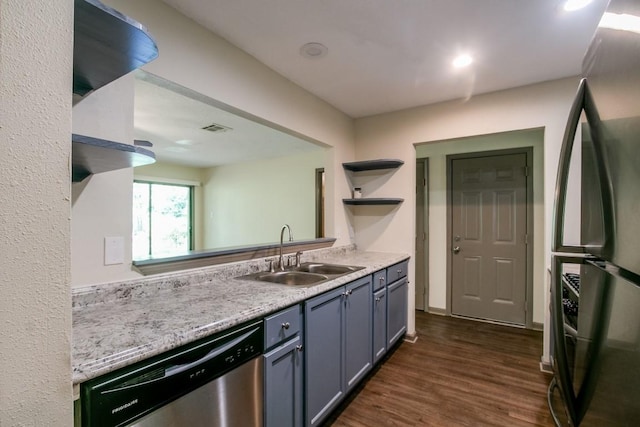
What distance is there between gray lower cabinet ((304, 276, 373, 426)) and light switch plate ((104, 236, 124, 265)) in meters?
0.95

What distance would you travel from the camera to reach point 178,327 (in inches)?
42.7

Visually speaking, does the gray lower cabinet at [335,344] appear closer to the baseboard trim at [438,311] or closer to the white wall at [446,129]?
the white wall at [446,129]

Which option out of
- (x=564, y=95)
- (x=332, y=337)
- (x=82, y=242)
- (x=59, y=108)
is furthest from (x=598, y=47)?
(x=564, y=95)

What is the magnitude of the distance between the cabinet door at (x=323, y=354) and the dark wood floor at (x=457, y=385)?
249 mm

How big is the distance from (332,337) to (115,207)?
4.54 ft

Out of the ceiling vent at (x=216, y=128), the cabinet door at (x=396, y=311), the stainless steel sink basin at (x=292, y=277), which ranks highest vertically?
the ceiling vent at (x=216, y=128)

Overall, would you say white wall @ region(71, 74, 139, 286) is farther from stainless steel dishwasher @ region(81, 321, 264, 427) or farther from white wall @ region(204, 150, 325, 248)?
white wall @ region(204, 150, 325, 248)

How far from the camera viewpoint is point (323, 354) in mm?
1767

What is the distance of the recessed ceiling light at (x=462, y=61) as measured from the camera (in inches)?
84.6

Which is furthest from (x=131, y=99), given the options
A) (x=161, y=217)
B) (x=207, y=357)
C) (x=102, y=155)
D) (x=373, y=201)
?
(x=161, y=217)

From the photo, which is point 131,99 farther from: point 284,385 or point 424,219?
point 424,219

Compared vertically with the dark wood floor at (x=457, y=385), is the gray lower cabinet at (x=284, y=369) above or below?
above

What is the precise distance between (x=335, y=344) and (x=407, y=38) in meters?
2.00

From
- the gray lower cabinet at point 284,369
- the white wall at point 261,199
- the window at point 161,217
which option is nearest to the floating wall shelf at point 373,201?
the white wall at point 261,199
